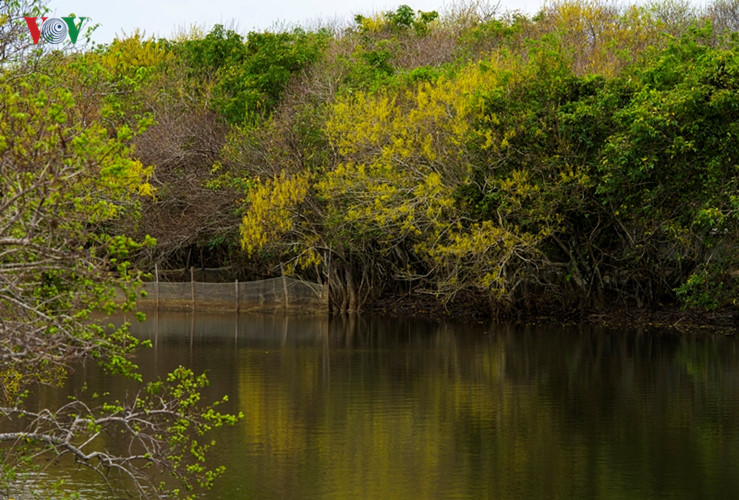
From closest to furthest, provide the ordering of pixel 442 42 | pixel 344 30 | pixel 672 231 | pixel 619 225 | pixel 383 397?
1. pixel 383 397
2. pixel 672 231
3. pixel 619 225
4. pixel 442 42
5. pixel 344 30

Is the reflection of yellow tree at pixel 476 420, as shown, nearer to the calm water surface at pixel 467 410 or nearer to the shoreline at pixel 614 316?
the calm water surface at pixel 467 410

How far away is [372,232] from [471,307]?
5.01 metres

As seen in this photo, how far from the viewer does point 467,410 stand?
22078 millimetres

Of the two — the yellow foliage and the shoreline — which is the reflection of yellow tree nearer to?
the shoreline

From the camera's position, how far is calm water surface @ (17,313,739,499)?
15992 millimetres

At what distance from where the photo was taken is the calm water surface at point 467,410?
15992 mm

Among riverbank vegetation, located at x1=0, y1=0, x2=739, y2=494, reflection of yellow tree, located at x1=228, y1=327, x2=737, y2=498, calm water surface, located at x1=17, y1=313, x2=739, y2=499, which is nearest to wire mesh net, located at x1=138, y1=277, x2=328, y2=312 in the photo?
riverbank vegetation, located at x1=0, y1=0, x2=739, y2=494

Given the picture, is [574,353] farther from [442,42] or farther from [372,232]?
[442,42]

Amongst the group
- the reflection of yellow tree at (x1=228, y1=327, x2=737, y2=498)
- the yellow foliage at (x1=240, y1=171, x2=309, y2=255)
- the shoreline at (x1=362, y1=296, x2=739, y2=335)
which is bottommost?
the reflection of yellow tree at (x1=228, y1=327, x2=737, y2=498)

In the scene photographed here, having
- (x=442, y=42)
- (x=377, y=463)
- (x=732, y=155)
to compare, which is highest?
(x=442, y=42)

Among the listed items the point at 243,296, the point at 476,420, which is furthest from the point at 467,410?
the point at 243,296

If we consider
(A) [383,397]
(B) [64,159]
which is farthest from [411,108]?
(B) [64,159]

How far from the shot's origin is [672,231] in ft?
108

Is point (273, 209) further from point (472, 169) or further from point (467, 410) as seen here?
point (467, 410)
